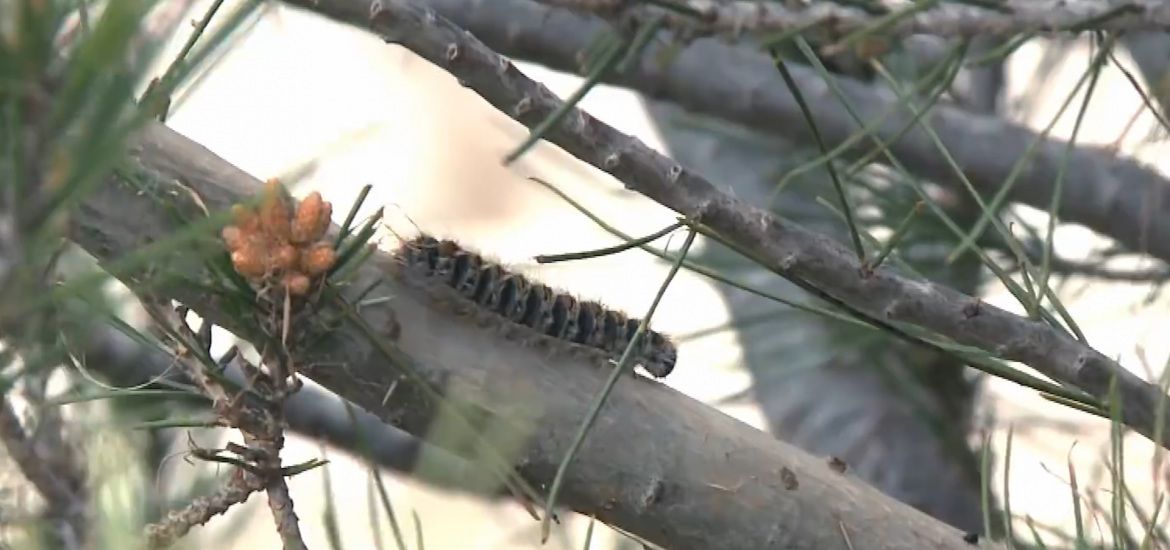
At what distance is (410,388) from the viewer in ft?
1.06

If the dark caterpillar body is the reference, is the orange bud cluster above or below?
below

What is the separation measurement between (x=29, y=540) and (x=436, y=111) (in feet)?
6.50

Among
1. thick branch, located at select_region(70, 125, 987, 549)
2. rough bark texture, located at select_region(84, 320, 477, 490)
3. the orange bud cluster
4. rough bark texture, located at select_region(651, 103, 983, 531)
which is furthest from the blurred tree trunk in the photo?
the orange bud cluster

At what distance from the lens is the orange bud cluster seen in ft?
0.90

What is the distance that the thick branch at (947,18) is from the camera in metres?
0.33

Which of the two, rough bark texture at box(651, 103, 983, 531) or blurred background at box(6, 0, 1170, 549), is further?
rough bark texture at box(651, 103, 983, 531)

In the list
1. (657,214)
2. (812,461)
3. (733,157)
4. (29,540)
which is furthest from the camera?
(657,214)

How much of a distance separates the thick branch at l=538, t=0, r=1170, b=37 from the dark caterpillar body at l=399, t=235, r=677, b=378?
0.08m

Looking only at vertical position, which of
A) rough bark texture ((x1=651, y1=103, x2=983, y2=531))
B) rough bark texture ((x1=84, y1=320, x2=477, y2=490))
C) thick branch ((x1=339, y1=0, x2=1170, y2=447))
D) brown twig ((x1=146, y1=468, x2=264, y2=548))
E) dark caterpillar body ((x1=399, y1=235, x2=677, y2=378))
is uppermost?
rough bark texture ((x1=651, y1=103, x2=983, y2=531))

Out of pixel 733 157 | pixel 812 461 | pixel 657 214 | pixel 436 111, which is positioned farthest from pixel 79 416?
pixel 436 111

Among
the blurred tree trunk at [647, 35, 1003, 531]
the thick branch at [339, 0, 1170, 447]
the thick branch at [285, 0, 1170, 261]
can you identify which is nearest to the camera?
the thick branch at [339, 0, 1170, 447]

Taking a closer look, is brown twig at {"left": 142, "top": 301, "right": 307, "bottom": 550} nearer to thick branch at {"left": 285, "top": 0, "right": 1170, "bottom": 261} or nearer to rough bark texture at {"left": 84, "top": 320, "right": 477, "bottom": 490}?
rough bark texture at {"left": 84, "top": 320, "right": 477, "bottom": 490}

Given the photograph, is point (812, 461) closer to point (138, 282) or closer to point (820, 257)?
point (820, 257)

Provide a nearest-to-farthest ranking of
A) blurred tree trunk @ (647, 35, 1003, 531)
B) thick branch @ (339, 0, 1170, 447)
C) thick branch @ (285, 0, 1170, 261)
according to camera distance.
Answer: thick branch @ (339, 0, 1170, 447), thick branch @ (285, 0, 1170, 261), blurred tree trunk @ (647, 35, 1003, 531)
